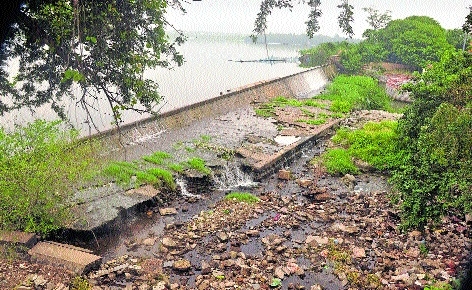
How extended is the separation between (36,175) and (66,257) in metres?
1.44

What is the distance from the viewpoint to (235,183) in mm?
11391

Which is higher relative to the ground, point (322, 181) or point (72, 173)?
point (72, 173)

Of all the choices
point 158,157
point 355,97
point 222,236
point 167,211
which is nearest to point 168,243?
point 222,236

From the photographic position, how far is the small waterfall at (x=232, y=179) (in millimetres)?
11078

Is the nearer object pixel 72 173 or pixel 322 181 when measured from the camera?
pixel 72 173

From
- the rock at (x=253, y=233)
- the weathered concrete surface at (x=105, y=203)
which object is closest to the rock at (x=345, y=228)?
the rock at (x=253, y=233)

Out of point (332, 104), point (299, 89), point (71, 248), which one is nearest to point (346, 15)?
point (71, 248)

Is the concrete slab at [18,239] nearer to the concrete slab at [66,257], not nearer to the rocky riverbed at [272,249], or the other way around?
the concrete slab at [66,257]

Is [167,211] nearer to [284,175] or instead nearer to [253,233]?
[253,233]

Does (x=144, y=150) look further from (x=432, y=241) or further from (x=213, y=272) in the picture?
(x=432, y=241)

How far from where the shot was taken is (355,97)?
2402cm

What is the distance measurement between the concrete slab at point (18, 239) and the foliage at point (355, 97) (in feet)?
53.7

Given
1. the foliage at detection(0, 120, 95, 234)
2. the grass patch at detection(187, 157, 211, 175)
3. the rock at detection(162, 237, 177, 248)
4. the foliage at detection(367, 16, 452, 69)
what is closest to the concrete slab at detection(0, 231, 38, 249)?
the foliage at detection(0, 120, 95, 234)

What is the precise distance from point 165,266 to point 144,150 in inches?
218
